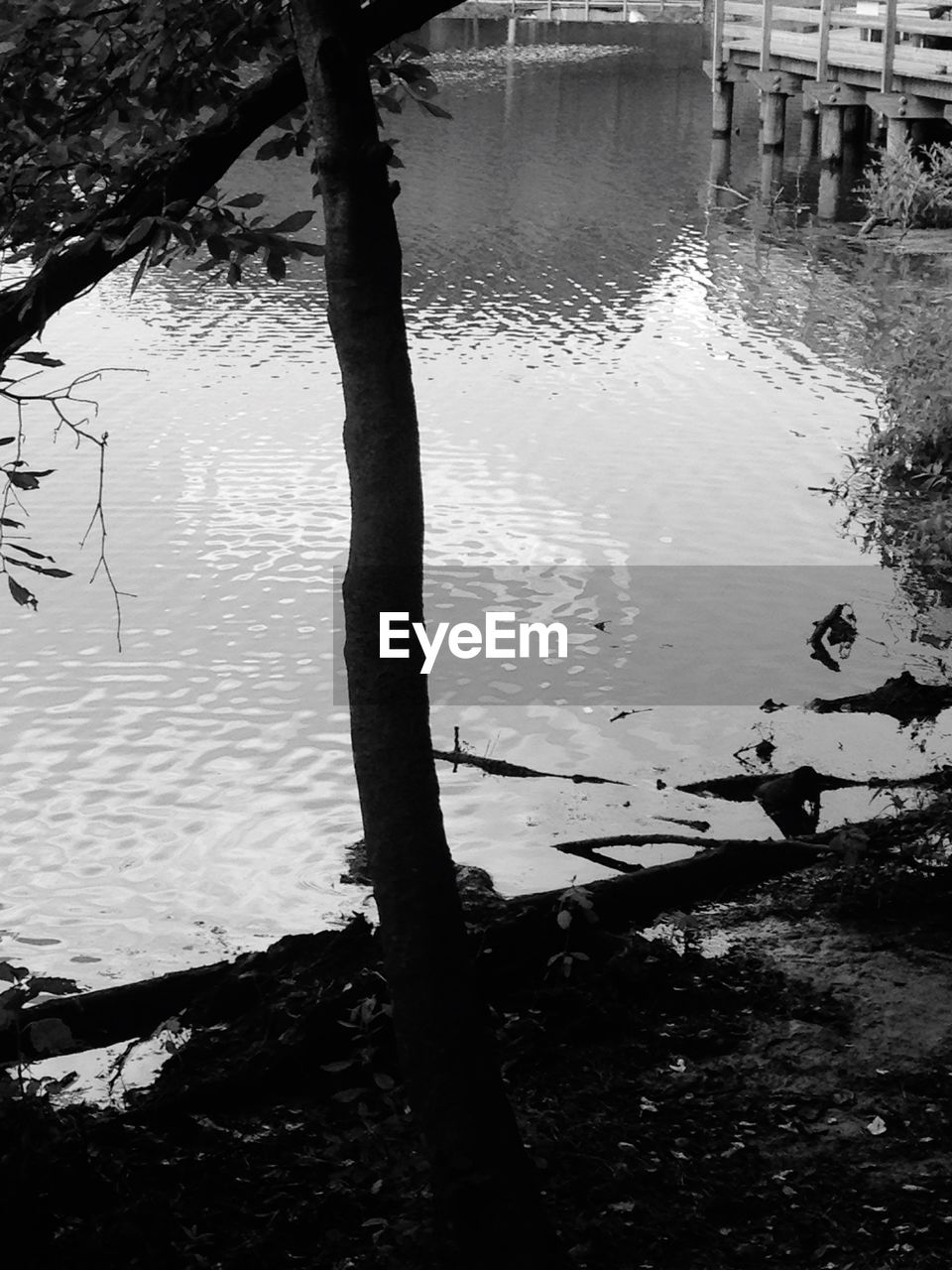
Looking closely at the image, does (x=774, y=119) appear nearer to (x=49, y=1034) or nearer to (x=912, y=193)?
(x=912, y=193)

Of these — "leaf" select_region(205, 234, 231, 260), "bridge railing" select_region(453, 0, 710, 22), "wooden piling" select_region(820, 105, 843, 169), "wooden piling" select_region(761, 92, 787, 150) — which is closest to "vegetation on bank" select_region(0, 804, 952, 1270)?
"leaf" select_region(205, 234, 231, 260)

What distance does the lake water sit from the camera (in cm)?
716

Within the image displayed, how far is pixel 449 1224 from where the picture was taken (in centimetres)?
359

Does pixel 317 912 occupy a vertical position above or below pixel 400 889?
below

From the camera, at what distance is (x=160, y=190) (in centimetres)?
398

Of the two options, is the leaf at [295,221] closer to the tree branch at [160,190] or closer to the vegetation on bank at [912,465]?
A: the tree branch at [160,190]

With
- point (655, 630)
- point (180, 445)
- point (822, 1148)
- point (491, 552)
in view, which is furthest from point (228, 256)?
point (180, 445)

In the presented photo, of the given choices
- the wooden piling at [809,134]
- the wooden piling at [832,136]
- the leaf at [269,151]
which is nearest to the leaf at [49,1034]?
the leaf at [269,151]

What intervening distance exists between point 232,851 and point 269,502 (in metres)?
5.02

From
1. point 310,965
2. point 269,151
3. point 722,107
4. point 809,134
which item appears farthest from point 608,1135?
point 722,107

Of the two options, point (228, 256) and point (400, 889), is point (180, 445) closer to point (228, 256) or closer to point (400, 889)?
point (228, 256)

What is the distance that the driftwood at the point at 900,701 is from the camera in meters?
8.31

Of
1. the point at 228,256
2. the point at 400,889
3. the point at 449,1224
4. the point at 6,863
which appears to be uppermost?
the point at 228,256

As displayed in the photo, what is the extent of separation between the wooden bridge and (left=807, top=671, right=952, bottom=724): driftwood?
51.7 ft
